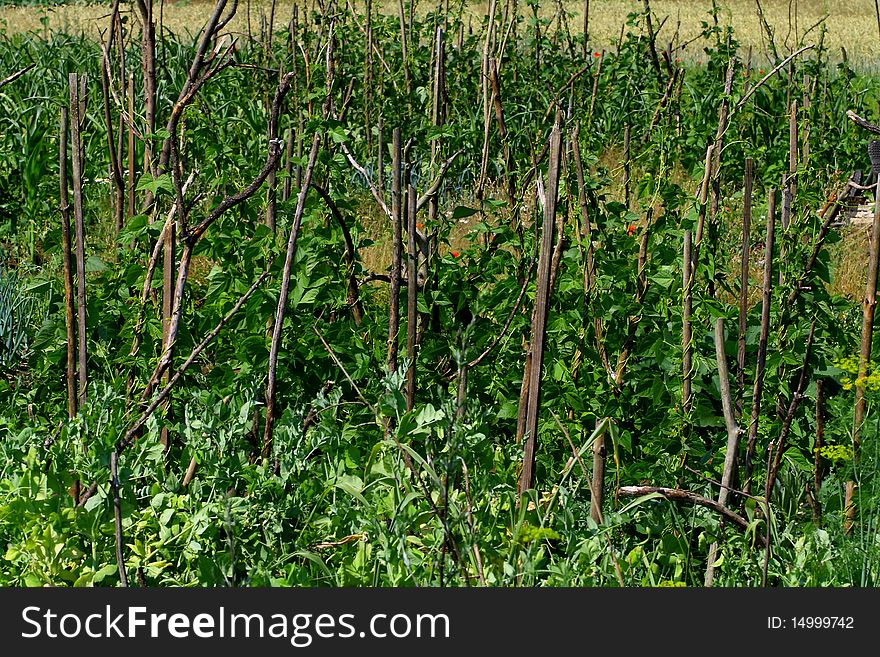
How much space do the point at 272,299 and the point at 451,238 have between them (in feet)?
8.10

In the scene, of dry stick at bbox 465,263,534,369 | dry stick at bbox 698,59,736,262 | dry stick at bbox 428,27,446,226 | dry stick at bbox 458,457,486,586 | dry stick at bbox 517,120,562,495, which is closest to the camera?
dry stick at bbox 458,457,486,586

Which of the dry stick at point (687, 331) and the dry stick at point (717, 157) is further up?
the dry stick at point (717, 157)

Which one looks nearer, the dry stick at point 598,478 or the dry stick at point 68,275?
the dry stick at point 598,478

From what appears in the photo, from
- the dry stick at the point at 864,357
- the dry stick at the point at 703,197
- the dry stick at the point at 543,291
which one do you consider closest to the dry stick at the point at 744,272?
the dry stick at the point at 703,197

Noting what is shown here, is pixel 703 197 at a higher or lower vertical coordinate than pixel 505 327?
higher

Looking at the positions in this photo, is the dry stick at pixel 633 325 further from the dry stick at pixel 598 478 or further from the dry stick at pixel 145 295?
the dry stick at pixel 145 295

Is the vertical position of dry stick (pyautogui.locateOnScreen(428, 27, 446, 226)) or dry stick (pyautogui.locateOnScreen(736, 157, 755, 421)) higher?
dry stick (pyautogui.locateOnScreen(428, 27, 446, 226))

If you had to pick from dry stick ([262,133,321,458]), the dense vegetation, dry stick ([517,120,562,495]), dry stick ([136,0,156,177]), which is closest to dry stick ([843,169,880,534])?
the dense vegetation

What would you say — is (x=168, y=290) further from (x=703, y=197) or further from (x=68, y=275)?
(x=703, y=197)

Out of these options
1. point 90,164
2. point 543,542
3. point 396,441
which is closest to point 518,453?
point 543,542

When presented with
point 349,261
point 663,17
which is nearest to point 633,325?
point 349,261

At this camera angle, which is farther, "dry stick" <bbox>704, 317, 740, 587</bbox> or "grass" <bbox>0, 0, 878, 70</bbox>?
"grass" <bbox>0, 0, 878, 70</bbox>

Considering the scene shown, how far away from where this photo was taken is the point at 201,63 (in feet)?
7.27

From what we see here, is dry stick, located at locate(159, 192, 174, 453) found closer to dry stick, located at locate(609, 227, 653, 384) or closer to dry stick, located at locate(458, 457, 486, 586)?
dry stick, located at locate(458, 457, 486, 586)
